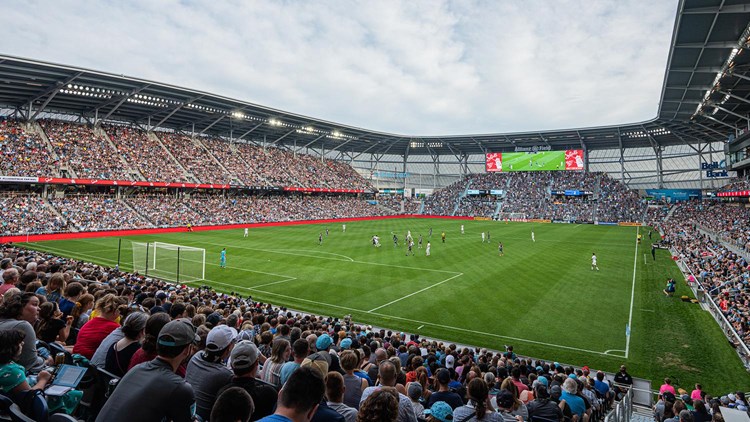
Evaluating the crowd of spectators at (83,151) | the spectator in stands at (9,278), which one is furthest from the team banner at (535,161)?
the spectator in stands at (9,278)

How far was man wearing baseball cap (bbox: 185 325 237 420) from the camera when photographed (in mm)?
4254

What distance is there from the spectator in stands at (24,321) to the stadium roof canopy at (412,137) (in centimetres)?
3539

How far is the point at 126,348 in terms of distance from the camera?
4828 mm

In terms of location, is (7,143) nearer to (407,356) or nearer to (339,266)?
(339,266)

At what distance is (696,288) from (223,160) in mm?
67623

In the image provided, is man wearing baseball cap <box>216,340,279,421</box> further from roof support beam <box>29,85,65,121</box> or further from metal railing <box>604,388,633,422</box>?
A: roof support beam <box>29,85,65,121</box>

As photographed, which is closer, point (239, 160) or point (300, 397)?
point (300, 397)

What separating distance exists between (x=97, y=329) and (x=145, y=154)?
63.0 m

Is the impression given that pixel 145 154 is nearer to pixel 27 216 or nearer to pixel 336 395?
pixel 27 216

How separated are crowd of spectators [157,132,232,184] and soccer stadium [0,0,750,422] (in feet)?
2.14

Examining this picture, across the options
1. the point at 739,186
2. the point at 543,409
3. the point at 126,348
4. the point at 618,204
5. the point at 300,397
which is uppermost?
the point at 739,186

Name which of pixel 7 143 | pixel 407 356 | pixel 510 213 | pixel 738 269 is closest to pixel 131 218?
pixel 7 143

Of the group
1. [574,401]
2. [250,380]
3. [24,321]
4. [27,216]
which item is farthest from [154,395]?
[27,216]

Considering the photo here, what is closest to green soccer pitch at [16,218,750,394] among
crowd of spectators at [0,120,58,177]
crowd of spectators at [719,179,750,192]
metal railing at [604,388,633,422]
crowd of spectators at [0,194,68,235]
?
metal railing at [604,388,633,422]
